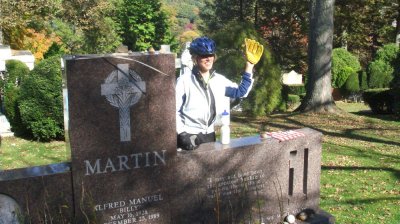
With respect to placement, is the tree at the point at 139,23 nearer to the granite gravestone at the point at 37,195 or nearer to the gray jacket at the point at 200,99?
the gray jacket at the point at 200,99

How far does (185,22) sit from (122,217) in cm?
9258

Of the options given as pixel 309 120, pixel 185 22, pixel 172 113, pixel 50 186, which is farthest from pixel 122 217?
pixel 185 22

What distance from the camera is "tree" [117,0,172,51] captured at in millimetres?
58438

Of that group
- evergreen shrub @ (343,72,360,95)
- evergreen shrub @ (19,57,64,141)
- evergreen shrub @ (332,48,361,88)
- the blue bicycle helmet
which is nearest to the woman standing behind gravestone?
the blue bicycle helmet

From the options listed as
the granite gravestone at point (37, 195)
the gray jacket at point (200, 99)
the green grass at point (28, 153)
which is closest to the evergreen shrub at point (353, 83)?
the green grass at point (28, 153)

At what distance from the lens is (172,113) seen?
17.2 feet

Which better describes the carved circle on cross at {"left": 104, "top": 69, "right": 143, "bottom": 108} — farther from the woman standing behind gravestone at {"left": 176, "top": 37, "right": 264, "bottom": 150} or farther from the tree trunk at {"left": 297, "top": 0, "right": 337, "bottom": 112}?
the tree trunk at {"left": 297, "top": 0, "right": 337, "bottom": 112}

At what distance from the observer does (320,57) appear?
50.3 ft

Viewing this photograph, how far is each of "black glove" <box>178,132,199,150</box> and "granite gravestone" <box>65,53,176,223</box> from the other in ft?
0.93

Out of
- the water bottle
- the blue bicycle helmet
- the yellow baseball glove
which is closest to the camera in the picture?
the blue bicycle helmet

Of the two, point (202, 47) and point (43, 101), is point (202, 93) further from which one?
point (43, 101)

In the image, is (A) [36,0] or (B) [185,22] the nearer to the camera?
(A) [36,0]

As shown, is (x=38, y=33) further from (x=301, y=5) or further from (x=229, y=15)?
(x=301, y=5)

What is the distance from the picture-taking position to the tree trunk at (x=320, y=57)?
15.0 meters
